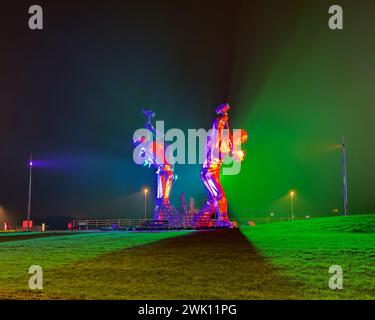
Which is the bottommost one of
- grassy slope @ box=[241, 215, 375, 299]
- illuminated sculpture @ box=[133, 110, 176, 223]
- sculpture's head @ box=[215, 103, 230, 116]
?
grassy slope @ box=[241, 215, 375, 299]

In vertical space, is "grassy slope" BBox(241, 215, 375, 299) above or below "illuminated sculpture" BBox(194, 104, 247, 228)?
below

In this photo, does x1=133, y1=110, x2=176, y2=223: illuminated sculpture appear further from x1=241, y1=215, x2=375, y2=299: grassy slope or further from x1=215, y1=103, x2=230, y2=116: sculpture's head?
x1=241, y1=215, x2=375, y2=299: grassy slope

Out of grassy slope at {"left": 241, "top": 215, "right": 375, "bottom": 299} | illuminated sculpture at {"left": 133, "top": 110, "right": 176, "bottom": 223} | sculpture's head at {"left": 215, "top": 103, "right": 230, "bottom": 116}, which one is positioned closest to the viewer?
grassy slope at {"left": 241, "top": 215, "right": 375, "bottom": 299}

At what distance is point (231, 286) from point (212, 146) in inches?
1106

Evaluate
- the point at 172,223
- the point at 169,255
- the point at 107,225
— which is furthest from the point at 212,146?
the point at 169,255

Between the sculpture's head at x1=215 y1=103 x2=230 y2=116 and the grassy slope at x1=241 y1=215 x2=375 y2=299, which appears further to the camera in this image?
the sculpture's head at x1=215 y1=103 x2=230 y2=116

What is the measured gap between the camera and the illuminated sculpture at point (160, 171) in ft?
146

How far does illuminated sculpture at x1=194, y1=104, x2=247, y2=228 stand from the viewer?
38.6 m

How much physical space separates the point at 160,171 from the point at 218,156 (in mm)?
9096

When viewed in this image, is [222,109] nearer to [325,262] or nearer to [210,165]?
[210,165]

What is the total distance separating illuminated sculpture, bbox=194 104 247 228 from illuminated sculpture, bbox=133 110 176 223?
19.6ft

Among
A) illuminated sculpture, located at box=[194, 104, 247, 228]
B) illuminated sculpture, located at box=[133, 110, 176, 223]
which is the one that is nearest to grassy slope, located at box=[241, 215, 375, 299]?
illuminated sculpture, located at box=[194, 104, 247, 228]

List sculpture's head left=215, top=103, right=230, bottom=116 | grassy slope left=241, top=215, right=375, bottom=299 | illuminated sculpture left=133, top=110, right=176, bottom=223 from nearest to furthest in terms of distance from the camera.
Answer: grassy slope left=241, top=215, right=375, bottom=299 → sculpture's head left=215, top=103, right=230, bottom=116 → illuminated sculpture left=133, top=110, right=176, bottom=223

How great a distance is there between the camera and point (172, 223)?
4209cm
